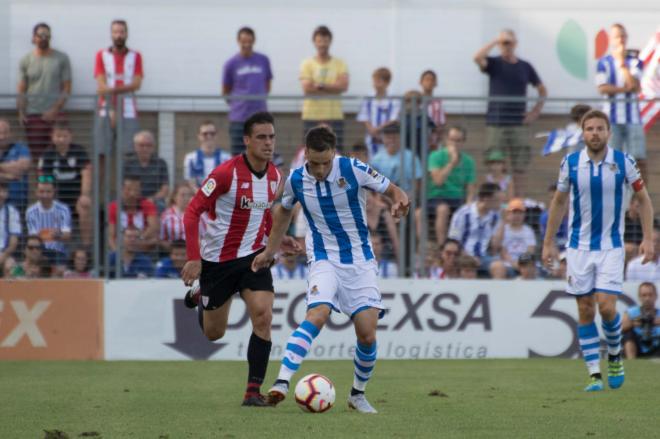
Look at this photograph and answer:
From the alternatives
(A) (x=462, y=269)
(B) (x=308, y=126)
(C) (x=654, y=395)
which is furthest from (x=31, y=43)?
(C) (x=654, y=395)

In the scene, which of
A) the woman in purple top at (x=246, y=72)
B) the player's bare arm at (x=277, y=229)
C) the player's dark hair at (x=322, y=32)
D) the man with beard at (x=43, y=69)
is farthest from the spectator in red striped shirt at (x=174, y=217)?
the player's bare arm at (x=277, y=229)

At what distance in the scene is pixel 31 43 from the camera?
17234 millimetres

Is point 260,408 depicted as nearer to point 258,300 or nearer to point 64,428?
point 258,300

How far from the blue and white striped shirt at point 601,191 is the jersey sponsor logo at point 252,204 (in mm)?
2746

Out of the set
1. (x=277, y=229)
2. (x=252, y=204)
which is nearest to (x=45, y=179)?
(x=252, y=204)

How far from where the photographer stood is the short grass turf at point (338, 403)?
7.85m

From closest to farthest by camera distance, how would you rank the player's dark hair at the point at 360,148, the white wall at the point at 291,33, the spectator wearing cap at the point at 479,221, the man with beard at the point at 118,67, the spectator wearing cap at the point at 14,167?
the spectator wearing cap at the point at 14,167 < the player's dark hair at the point at 360,148 < the spectator wearing cap at the point at 479,221 < the man with beard at the point at 118,67 < the white wall at the point at 291,33

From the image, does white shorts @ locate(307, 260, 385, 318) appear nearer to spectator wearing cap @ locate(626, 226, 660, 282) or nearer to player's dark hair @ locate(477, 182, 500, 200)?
player's dark hair @ locate(477, 182, 500, 200)

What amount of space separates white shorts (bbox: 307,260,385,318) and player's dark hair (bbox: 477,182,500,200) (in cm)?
620

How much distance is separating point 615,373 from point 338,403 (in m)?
2.71

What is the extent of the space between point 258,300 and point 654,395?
3394 mm

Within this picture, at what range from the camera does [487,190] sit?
15.2 meters

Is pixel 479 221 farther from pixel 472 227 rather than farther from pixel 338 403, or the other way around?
pixel 338 403

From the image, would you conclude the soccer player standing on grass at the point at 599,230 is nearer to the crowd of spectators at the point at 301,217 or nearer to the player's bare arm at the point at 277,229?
the player's bare arm at the point at 277,229
